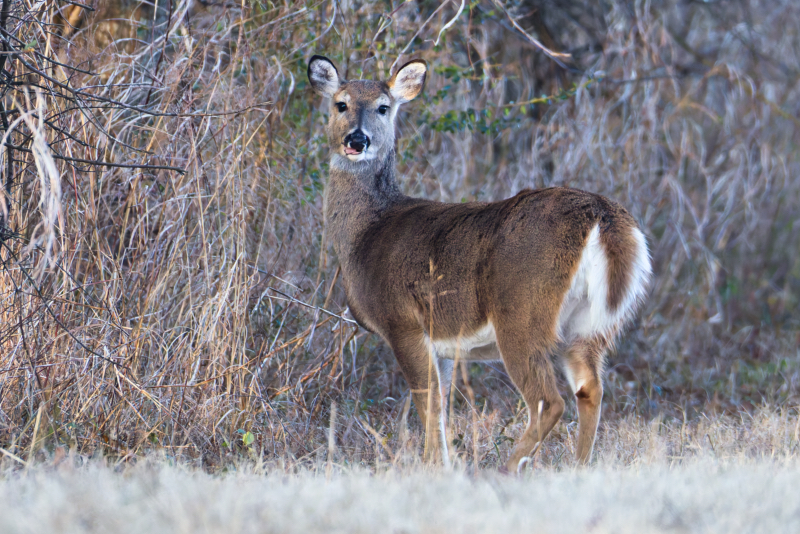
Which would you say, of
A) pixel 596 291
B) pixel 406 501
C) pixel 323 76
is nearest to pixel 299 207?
pixel 323 76

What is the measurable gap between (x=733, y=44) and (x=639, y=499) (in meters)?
7.28

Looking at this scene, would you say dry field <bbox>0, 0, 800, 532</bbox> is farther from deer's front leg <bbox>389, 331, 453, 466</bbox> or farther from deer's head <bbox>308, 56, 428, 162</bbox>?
deer's head <bbox>308, 56, 428, 162</bbox>

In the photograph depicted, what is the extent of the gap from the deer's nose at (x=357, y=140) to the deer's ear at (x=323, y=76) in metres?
0.51

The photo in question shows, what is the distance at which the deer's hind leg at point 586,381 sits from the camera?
4.05m

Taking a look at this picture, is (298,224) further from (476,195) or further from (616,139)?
(616,139)

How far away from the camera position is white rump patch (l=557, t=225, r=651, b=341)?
3.72 metres

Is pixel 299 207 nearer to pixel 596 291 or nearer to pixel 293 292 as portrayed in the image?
pixel 293 292

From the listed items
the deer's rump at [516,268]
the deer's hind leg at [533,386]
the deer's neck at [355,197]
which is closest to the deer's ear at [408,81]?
the deer's neck at [355,197]

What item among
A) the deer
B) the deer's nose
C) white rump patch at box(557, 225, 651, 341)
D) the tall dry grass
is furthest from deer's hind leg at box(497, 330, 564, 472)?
the deer's nose

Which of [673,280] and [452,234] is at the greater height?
[452,234]

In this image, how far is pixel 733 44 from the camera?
28.5 feet

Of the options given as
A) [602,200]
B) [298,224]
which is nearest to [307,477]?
[602,200]

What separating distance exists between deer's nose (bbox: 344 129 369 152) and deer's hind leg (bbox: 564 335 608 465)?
1.67 metres

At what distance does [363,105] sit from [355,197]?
543mm
